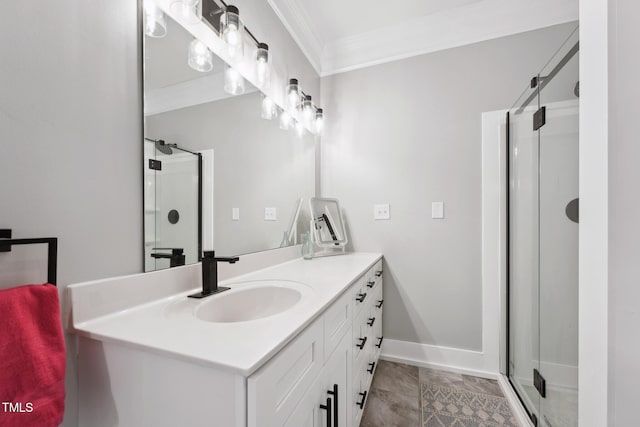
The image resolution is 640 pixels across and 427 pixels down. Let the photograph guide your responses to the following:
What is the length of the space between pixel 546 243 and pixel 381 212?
1002 mm

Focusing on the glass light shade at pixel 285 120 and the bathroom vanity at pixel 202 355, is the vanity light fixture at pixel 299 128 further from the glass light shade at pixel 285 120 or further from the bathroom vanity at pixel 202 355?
the bathroom vanity at pixel 202 355

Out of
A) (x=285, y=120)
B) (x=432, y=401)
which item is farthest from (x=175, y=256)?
(x=432, y=401)

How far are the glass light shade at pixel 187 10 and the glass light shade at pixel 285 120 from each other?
2.53ft

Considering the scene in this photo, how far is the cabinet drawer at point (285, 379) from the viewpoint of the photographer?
51cm

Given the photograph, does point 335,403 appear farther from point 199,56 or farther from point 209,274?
point 199,56

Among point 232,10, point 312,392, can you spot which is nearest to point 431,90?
point 232,10

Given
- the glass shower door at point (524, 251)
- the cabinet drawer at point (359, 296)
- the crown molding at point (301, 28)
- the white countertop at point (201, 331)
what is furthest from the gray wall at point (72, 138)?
the glass shower door at point (524, 251)

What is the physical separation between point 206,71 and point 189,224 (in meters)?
0.65

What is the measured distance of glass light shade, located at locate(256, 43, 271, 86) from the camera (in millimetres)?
1340

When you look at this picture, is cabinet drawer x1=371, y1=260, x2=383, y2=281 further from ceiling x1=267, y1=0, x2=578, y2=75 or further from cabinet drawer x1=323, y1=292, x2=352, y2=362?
ceiling x1=267, y1=0, x2=578, y2=75

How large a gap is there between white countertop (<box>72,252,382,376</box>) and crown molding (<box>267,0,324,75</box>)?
172 centimetres

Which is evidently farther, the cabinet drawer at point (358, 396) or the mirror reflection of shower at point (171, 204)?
the cabinet drawer at point (358, 396)

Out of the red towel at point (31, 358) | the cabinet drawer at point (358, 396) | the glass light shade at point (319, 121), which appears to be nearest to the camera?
the red towel at point (31, 358)

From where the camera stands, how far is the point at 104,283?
74 centimetres
